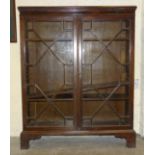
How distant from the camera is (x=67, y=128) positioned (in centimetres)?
361

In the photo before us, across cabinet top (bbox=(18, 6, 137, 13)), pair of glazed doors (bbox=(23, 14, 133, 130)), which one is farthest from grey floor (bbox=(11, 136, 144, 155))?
cabinet top (bbox=(18, 6, 137, 13))

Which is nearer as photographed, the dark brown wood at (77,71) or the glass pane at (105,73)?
the dark brown wood at (77,71)

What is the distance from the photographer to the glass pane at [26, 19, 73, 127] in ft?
12.0

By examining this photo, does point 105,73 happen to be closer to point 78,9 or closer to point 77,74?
point 77,74

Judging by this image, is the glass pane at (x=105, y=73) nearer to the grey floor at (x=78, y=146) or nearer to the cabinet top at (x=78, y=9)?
the cabinet top at (x=78, y=9)

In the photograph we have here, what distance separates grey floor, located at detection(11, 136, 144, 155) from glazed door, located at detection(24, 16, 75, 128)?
1.06 feet

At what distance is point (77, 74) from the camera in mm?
3600

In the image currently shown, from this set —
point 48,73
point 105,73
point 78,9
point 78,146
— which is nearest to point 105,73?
point 105,73

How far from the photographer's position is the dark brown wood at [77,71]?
11.7 feet

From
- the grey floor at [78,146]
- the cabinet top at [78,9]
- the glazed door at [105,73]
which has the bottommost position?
the grey floor at [78,146]
